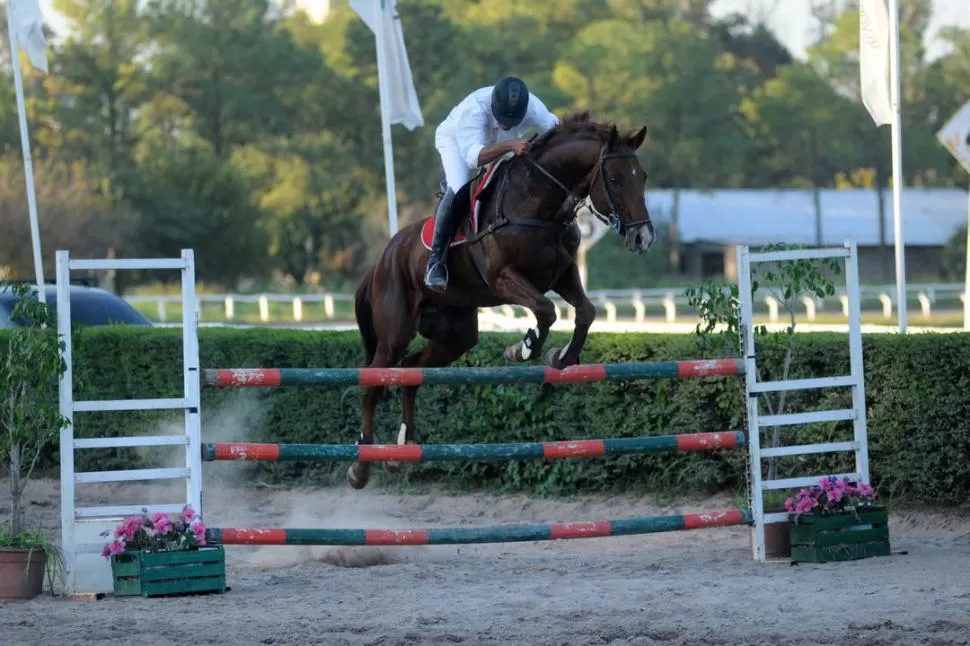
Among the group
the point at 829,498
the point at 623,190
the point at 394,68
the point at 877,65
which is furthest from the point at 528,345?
the point at 394,68

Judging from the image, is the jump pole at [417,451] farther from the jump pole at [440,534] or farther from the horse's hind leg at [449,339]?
the horse's hind leg at [449,339]

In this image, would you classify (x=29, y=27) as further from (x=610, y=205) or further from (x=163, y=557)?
(x=610, y=205)

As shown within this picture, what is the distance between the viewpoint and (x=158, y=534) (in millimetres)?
6676

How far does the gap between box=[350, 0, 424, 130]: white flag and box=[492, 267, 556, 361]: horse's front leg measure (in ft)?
18.0

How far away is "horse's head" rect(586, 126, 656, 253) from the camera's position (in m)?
6.65

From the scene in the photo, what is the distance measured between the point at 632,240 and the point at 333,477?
5.17 m

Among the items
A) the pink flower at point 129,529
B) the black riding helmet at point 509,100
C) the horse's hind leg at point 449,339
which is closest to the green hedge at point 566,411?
the pink flower at point 129,529

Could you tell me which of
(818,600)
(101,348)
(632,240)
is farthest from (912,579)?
(101,348)

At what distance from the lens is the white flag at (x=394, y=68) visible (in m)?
12.4

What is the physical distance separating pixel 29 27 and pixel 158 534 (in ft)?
27.1

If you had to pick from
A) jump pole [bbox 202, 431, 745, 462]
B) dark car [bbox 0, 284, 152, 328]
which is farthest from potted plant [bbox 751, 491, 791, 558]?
→ dark car [bbox 0, 284, 152, 328]

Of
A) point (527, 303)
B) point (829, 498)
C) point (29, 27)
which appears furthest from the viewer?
point (29, 27)

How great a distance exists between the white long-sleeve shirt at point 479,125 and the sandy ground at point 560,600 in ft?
7.48

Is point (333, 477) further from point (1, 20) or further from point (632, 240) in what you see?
point (1, 20)
